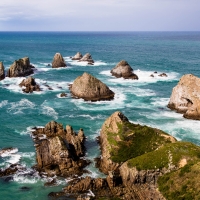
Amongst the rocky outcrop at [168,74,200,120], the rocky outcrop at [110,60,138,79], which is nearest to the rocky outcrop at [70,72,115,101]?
the rocky outcrop at [168,74,200,120]

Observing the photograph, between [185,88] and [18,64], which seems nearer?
[185,88]

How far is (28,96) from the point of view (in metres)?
85.8

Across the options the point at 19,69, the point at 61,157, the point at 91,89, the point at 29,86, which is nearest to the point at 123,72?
the point at 91,89

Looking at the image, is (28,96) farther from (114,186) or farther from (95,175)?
(114,186)

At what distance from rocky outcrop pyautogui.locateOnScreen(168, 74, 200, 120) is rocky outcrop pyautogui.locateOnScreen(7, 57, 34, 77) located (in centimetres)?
6312

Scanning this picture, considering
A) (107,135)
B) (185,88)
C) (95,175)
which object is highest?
(185,88)

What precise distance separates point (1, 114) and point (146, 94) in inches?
1770

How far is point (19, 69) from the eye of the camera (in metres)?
109

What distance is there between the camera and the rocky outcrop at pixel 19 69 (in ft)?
353

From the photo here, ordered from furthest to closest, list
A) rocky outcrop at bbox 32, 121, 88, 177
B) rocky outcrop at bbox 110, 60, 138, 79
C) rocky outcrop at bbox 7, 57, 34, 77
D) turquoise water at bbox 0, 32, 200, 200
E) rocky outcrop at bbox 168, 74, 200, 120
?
rocky outcrop at bbox 110, 60, 138, 79, rocky outcrop at bbox 7, 57, 34, 77, rocky outcrop at bbox 168, 74, 200, 120, turquoise water at bbox 0, 32, 200, 200, rocky outcrop at bbox 32, 121, 88, 177

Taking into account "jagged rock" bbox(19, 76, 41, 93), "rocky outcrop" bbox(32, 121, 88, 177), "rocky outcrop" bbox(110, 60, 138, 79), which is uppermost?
"rocky outcrop" bbox(110, 60, 138, 79)

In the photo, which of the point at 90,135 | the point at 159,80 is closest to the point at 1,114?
the point at 90,135

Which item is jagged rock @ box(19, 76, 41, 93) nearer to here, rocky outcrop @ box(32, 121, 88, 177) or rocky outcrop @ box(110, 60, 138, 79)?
rocky outcrop @ box(110, 60, 138, 79)

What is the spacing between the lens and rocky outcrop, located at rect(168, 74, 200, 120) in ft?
220
